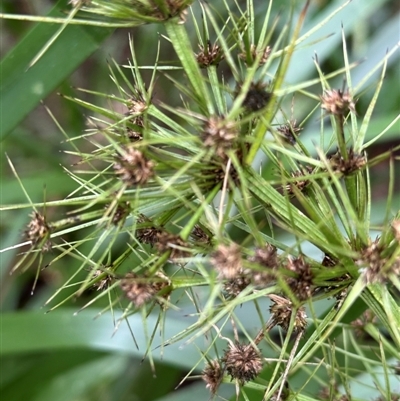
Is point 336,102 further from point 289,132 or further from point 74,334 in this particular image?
point 74,334

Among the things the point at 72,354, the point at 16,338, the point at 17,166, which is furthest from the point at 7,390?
the point at 17,166

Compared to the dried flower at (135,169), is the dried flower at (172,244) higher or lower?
lower

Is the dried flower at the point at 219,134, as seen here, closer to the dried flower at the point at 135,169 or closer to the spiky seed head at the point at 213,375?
the dried flower at the point at 135,169

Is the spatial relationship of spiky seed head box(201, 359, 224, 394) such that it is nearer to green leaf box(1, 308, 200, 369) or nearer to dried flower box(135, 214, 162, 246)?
dried flower box(135, 214, 162, 246)

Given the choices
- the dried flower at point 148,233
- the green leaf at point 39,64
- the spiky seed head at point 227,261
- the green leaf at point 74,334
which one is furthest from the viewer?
the green leaf at point 74,334

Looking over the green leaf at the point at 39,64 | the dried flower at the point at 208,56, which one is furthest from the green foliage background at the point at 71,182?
the dried flower at the point at 208,56
